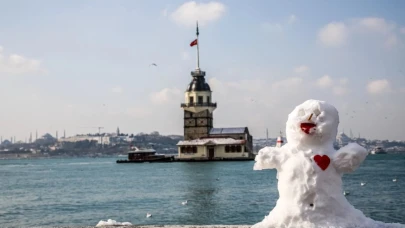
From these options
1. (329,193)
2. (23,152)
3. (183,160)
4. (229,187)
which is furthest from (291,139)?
(23,152)

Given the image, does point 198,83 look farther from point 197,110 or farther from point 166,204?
point 166,204

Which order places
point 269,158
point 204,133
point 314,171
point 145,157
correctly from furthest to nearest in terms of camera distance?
point 145,157 < point 204,133 < point 269,158 < point 314,171

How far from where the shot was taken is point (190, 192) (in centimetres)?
2936

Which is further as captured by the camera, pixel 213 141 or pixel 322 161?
pixel 213 141

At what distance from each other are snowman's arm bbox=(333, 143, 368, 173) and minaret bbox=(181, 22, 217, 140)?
70.0 metres

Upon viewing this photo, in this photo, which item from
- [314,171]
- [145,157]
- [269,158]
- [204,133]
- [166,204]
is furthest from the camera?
[145,157]

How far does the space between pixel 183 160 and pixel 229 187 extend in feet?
146

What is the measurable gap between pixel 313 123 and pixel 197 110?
70636 mm

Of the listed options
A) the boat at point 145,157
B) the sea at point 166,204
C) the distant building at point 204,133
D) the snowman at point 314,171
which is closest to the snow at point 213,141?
the distant building at point 204,133

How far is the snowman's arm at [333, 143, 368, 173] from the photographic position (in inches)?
292

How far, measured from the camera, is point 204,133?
77.8 m

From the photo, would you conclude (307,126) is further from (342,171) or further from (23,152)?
(23,152)

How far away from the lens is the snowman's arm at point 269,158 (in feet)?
24.9

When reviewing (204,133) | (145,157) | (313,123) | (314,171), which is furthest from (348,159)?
(145,157)
